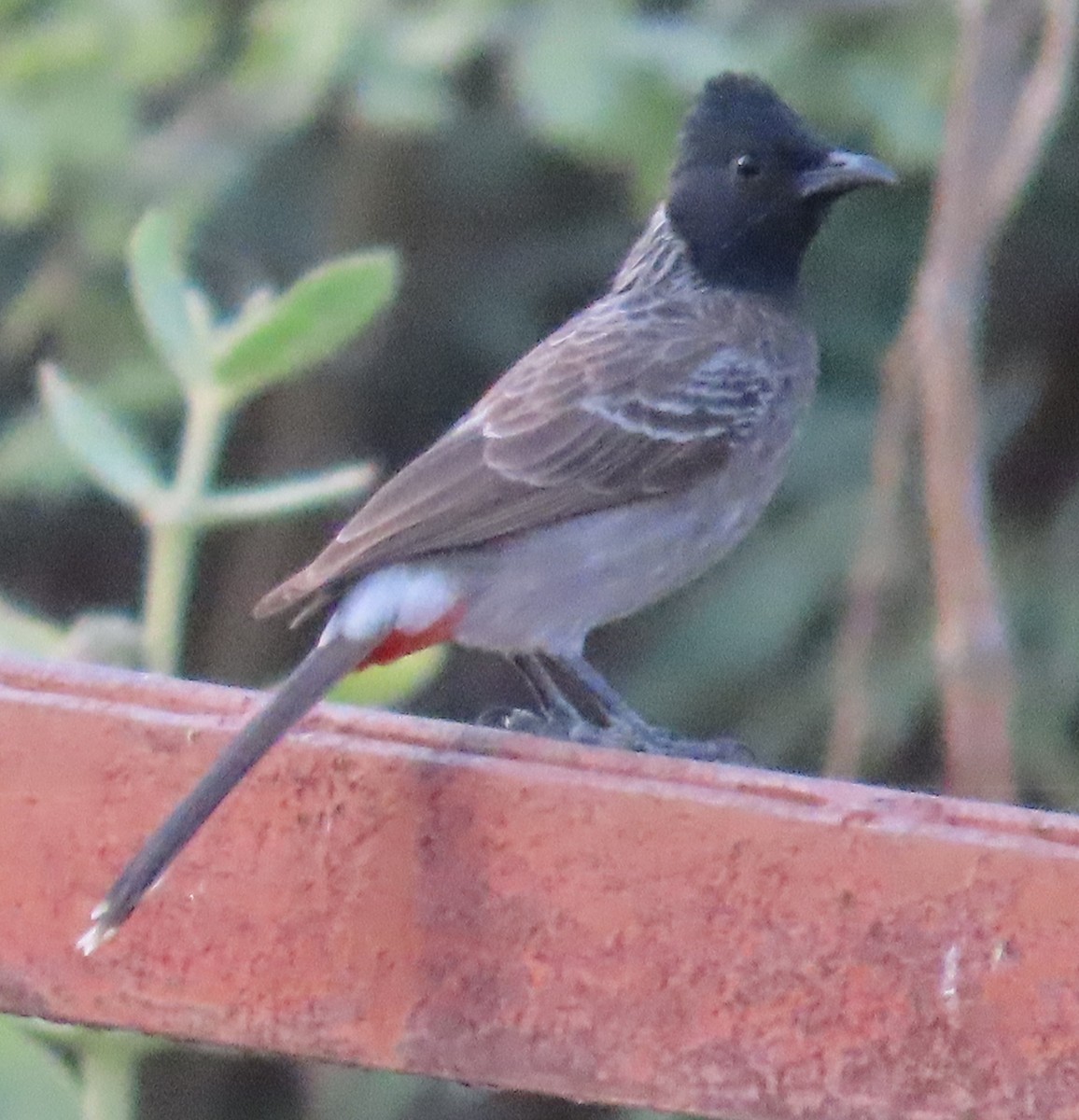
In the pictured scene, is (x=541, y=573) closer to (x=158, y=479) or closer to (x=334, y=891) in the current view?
(x=158, y=479)

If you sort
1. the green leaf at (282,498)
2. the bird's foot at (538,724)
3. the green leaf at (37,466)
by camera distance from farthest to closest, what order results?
the green leaf at (37,466), the bird's foot at (538,724), the green leaf at (282,498)

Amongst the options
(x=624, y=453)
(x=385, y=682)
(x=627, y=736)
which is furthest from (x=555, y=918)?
(x=624, y=453)

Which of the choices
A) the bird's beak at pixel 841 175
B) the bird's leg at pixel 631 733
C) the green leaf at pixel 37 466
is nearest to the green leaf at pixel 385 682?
the bird's leg at pixel 631 733

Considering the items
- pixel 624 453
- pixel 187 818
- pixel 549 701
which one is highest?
pixel 187 818

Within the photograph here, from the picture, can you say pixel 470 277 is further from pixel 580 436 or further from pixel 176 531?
pixel 176 531

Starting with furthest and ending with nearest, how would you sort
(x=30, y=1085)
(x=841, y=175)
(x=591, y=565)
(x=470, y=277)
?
(x=470, y=277), (x=841, y=175), (x=591, y=565), (x=30, y=1085)

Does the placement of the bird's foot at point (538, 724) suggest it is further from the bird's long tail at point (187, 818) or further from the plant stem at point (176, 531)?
the bird's long tail at point (187, 818)
